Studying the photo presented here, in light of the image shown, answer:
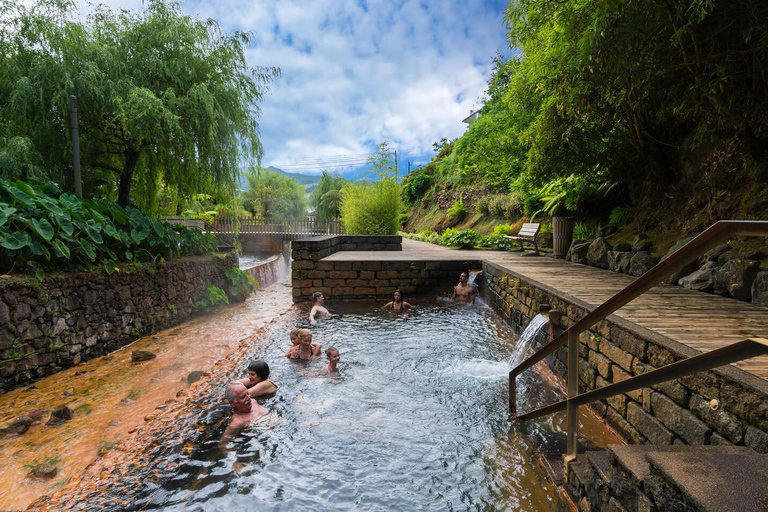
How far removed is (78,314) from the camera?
5.40 meters

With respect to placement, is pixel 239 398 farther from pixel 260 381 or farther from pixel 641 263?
pixel 641 263

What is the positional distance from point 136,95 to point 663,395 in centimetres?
882

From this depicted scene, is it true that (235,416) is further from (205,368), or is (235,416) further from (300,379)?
(205,368)

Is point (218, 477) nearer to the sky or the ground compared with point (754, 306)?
nearer to the ground

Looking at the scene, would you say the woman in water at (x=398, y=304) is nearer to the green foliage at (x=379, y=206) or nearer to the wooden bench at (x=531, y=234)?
the wooden bench at (x=531, y=234)

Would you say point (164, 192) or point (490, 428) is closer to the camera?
point (490, 428)

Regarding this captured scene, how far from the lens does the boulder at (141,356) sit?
18.3 ft

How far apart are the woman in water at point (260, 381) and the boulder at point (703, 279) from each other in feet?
16.8

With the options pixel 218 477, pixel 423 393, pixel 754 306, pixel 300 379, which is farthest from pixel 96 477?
pixel 754 306

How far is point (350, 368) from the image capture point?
4828 millimetres

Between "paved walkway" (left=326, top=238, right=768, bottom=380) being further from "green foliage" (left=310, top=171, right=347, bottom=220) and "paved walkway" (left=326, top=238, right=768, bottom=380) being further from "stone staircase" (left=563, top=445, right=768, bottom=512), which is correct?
"green foliage" (left=310, top=171, right=347, bottom=220)

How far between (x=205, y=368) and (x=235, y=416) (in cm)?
202

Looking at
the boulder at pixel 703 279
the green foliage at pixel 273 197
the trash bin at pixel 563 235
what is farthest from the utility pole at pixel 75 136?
the green foliage at pixel 273 197

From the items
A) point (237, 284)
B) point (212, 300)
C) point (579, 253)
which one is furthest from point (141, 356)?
point (579, 253)
